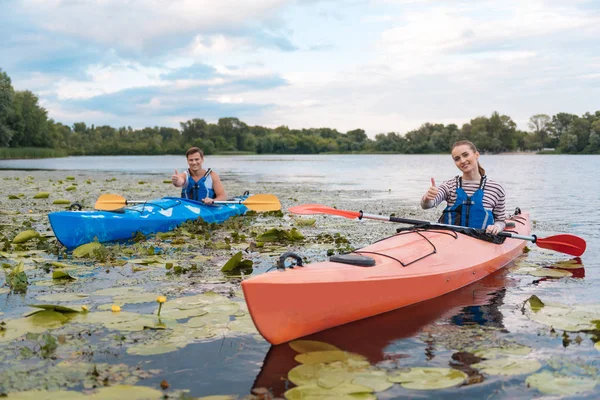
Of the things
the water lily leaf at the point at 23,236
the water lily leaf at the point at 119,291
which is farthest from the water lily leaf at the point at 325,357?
the water lily leaf at the point at 23,236

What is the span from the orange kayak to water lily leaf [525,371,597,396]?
1322 millimetres

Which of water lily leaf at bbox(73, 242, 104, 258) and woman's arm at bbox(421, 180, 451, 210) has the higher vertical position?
woman's arm at bbox(421, 180, 451, 210)

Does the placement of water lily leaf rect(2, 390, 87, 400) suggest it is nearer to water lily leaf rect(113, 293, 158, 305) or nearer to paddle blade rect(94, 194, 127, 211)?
water lily leaf rect(113, 293, 158, 305)

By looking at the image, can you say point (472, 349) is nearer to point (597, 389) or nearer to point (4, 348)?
point (597, 389)

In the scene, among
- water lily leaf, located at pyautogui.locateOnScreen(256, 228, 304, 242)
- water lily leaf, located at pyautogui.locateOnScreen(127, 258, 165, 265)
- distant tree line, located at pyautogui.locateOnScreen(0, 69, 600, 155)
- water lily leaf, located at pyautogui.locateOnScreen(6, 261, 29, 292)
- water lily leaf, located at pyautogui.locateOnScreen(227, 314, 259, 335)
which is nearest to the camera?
water lily leaf, located at pyautogui.locateOnScreen(227, 314, 259, 335)

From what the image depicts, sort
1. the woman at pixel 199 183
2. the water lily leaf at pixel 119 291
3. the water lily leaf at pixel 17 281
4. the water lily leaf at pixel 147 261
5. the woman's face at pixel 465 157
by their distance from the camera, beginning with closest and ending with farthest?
the water lily leaf at pixel 119 291 → the water lily leaf at pixel 17 281 → the woman's face at pixel 465 157 → the water lily leaf at pixel 147 261 → the woman at pixel 199 183

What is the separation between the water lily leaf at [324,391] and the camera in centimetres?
284

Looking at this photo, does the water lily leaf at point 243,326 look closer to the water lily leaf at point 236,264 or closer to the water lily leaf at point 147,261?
the water lily leaf at point 236,264

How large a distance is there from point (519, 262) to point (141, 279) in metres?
4.45

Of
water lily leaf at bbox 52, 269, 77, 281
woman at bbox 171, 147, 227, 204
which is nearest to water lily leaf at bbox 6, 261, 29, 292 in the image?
water lily leaf at bbox 52, 269, 77, 281

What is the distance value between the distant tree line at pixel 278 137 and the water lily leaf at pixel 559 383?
54.5m

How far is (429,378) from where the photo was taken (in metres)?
3.11

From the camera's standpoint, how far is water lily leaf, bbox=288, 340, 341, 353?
Result: 3.62 meters

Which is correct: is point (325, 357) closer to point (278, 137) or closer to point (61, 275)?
point (61, 275)
